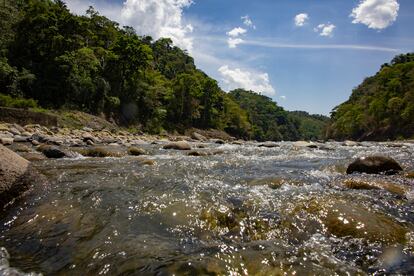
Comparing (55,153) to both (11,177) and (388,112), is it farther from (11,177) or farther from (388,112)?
(388,112)

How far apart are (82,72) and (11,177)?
35.6 metres

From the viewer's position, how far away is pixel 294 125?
17012cm

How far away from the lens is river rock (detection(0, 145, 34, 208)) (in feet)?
19.7

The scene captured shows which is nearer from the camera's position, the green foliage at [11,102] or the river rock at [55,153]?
the river rock at [55,153]

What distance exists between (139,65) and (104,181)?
132 ft

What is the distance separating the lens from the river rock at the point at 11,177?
602 centimetres

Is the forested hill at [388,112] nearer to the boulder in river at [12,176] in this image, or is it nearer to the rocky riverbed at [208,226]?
the rocky riverbed at [208,226]

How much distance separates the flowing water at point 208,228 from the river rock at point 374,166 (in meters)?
1.70

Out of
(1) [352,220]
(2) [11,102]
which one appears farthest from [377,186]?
(2) [11,102]

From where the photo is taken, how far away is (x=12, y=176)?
20.5 feet

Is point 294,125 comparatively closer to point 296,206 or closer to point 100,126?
point 100,126

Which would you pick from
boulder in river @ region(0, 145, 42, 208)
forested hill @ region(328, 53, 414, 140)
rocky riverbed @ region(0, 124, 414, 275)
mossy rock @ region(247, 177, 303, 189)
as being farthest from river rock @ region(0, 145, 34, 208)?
forested hill @ region(328, 53, 414, 140)

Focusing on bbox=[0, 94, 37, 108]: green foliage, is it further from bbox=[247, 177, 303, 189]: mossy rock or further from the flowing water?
bbox=[247, 177, 303, 189]: mossy rock

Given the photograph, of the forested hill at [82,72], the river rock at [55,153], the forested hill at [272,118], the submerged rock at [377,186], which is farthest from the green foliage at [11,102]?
the forested hill at [272,118]
